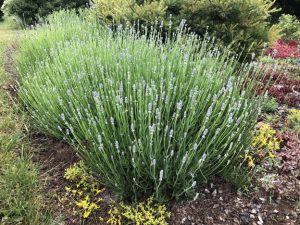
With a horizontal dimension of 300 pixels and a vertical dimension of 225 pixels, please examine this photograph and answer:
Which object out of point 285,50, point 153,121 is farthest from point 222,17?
point 285,50

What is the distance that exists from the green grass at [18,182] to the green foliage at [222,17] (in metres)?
2.48

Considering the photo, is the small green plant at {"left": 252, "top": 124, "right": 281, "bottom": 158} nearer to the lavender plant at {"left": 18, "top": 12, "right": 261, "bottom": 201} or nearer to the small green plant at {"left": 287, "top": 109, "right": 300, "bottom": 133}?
the lavender plant at {"left": 18, "top": 12, "right": 261, "bottom": 201}

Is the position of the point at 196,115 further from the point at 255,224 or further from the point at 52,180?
the point at 52,180

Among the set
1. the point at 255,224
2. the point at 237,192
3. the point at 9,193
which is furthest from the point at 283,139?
the point at 9,193

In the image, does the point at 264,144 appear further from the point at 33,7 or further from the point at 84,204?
the point at 33,7

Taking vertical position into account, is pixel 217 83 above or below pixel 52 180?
above

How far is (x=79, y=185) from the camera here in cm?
296

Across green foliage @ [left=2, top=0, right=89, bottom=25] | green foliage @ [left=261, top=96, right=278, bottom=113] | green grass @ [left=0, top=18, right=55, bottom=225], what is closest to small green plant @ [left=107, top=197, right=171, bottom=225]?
green grass @ [left=0, top=18, right=55, bottom=225]

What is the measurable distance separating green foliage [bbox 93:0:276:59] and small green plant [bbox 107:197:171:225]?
116 inches

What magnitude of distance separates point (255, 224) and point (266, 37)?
3.30 m

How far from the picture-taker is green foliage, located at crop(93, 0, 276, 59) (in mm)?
4852

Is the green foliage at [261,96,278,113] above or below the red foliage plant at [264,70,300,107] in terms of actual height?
above

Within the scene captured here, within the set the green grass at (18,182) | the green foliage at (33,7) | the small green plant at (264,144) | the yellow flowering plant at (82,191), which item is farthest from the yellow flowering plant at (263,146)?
the green foliage at (33,7)

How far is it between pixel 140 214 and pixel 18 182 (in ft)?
3.74
